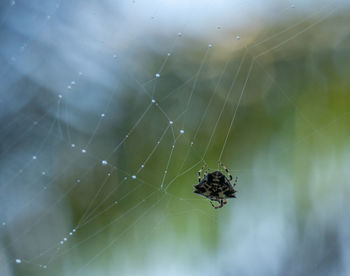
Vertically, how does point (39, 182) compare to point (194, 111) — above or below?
below

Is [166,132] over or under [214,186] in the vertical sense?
over

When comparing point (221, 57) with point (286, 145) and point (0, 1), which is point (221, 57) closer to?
point (286, 145)

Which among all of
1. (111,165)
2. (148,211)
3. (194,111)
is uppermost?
(194,111)

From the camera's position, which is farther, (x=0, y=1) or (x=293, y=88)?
(x=293, y=88)

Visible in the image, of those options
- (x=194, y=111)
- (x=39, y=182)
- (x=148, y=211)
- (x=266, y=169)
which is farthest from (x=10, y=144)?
(x=266, y=169)
